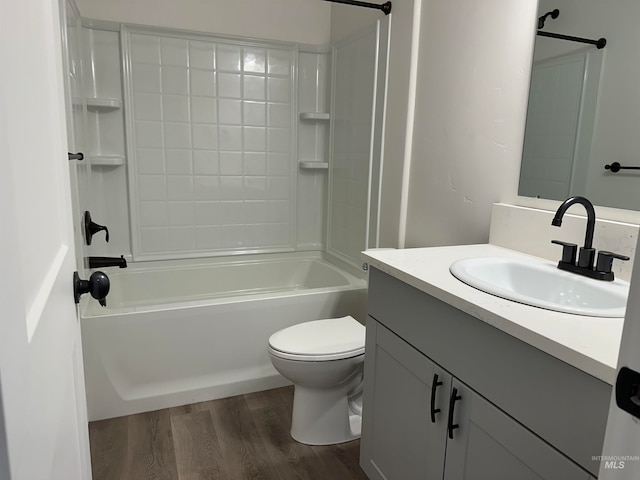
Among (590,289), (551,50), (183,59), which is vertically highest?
(183,59)

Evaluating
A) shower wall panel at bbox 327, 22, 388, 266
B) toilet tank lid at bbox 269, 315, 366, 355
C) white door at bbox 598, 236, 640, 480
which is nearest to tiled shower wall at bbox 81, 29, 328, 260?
shower wall panel at bbox 327, 22, 388, 266

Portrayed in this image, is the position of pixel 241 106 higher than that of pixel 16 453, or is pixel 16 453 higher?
pixel 241 106

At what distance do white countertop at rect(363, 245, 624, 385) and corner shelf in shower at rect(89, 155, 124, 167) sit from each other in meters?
1.88

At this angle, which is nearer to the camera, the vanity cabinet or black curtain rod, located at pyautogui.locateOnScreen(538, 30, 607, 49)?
the vanity cabinet

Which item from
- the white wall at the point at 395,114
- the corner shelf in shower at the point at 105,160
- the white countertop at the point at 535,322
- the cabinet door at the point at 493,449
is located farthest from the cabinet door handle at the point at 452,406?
the corner shelf in shower at the point at 105,160

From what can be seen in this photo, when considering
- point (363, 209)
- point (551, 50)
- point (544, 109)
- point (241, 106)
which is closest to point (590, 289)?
point (544, 109)

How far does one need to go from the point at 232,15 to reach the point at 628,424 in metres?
2.92

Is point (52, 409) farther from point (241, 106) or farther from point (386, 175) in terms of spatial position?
point (241, 106)

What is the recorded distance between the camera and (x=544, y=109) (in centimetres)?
156

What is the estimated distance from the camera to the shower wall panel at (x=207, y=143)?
105 inches

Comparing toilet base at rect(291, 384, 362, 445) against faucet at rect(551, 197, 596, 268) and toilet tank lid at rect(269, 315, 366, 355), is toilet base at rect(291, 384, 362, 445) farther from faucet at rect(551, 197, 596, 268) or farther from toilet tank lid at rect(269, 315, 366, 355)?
faucet at rect(551, 197, 596, 268)

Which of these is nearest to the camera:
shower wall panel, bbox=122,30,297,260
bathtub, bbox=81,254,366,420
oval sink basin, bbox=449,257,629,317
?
oval sink basin, bbox=449,257,629,317

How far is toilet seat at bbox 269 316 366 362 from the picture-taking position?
5.79 ft

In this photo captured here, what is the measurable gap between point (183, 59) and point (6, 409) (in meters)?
→ 2.71
